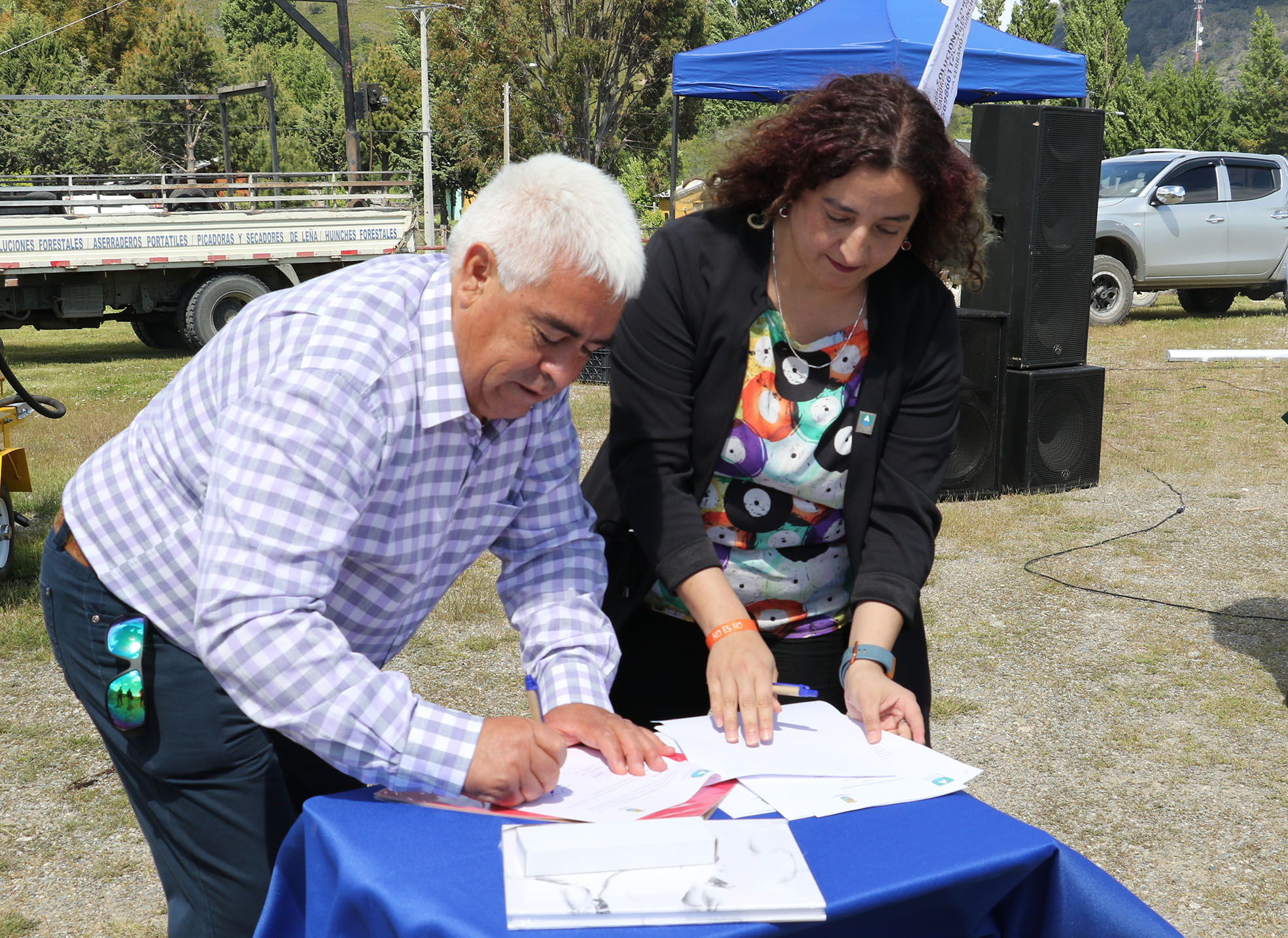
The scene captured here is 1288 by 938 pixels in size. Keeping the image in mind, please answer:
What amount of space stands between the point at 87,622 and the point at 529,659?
0.59 meters

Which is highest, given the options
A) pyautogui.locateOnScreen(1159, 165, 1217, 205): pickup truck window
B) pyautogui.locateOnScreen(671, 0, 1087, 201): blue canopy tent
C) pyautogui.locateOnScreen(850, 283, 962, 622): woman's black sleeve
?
pyautogui.locateOnScreen(671, 0, 1087, 201): blue canopy tent

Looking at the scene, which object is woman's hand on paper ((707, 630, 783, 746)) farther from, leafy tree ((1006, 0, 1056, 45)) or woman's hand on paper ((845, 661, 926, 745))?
leafy tree ((1006, 0, 1056, 45))

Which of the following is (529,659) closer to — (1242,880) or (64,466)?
(1242,880)

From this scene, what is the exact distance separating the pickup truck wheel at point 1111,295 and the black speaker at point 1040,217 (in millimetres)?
6354

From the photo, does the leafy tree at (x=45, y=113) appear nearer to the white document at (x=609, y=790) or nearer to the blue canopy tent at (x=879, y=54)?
the blue canopy tent at (x=879, y=54)

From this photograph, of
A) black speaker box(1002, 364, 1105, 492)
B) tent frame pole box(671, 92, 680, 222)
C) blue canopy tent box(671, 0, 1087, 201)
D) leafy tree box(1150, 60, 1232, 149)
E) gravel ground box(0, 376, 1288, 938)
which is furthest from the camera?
leafy tree box(1150, 60, 1232, 149)

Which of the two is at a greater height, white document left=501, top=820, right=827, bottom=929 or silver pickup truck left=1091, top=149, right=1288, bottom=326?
silver pickup truck left=1091, top=149, right=1288, bottom=326

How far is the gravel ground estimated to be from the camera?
112 inches

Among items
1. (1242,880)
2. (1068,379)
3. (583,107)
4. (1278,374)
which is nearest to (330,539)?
(1242,880)

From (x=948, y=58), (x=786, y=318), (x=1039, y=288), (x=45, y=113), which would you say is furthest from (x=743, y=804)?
(x=45, y=113)

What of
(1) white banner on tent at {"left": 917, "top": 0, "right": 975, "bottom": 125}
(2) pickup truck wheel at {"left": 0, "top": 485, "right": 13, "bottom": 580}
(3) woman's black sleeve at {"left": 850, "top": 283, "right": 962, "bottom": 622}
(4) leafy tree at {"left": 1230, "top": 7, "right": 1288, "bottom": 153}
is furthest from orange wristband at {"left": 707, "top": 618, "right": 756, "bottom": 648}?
(4) leafy tree at {"left": 1230, "top": 7, "right": 1288, "bottom": 153}

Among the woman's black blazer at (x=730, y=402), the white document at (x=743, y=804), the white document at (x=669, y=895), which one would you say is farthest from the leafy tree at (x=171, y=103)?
the white document at (x=669, y=895)

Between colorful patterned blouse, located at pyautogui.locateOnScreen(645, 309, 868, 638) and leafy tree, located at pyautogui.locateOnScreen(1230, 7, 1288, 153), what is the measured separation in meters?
57.7

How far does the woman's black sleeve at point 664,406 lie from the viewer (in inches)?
72.4
